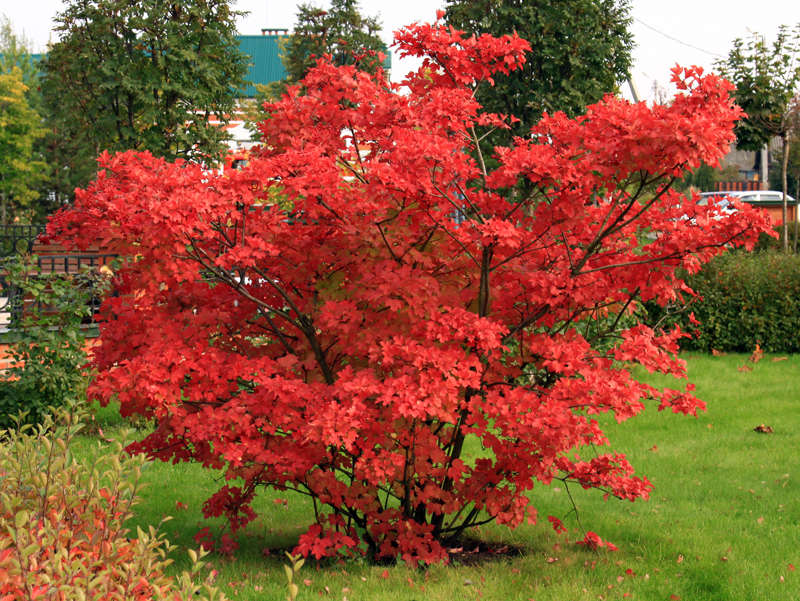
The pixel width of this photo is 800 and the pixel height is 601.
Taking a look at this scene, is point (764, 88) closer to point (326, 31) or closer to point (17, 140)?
point (326, 31)

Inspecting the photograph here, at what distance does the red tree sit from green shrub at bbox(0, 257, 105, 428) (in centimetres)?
354

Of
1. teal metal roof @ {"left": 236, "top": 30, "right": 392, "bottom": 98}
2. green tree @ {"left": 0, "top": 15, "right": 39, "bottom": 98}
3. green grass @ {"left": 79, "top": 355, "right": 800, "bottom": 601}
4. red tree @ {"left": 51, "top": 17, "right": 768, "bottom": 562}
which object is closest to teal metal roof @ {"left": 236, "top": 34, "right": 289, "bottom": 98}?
teal metal roof @ {"left": 236, "top": 30, "right": 392, "bottom": 98}

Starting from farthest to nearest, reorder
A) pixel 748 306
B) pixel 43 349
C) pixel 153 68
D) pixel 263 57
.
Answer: pixel 263 57, pixel 153 68, pixel 748 306, pixel 43 349

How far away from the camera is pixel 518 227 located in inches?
183

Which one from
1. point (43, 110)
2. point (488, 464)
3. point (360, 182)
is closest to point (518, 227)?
point (360, 182)

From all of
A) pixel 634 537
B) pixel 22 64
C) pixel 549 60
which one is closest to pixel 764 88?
pixel 549 60

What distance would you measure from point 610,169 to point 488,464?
1.88 metres

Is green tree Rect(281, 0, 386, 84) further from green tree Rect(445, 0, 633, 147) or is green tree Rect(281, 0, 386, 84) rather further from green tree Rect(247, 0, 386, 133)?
green tree Rect(445, 0, 633, 147)

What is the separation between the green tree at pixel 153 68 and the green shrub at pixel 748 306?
849cm

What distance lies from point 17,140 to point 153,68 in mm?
19577

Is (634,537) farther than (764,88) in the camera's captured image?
No

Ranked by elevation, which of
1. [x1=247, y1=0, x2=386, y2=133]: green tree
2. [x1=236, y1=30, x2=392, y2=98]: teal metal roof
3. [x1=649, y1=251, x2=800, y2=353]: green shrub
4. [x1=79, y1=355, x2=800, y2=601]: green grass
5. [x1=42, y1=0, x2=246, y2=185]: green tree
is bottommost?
[x1=79, y1=355, x2=800, y2=601]: green grass

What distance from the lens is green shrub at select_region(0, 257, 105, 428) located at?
8.09 metres

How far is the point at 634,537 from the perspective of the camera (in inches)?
219
